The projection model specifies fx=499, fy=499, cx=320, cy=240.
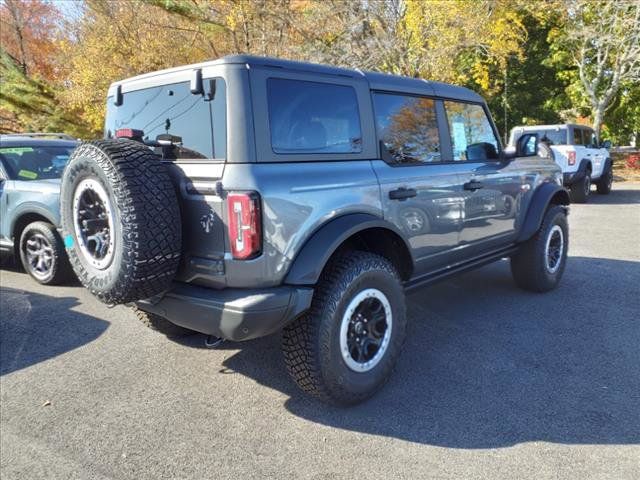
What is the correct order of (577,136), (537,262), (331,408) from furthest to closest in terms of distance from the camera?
Answer: 1. (577,136)
2. (537,262)
3. (331,408)

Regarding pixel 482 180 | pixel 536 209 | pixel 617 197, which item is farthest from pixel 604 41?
pixel 482 180

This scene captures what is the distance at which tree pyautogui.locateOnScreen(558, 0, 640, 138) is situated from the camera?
16875mm

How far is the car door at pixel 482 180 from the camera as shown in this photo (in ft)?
13.4

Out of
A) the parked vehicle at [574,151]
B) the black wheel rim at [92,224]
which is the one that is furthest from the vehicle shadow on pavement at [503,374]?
the parked vehicle at [574,151]

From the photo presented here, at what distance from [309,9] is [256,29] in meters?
1.66

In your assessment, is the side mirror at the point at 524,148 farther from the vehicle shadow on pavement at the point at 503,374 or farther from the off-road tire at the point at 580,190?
the off-road tire at the point at 580,190

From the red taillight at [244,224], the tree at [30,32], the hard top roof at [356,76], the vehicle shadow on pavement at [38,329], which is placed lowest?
the vehicle shadow on pavement at [38,329]

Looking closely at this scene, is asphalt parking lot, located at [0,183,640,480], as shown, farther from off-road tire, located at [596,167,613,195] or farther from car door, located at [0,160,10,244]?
off-road tire, located at [596,167,613,195]

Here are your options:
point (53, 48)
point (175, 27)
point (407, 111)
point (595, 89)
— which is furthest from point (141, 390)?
point (53, 48)

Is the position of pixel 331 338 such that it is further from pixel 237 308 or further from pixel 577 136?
Answer: pixel 577 136

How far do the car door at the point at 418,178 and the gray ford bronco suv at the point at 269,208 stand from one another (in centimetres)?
1

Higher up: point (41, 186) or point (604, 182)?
point (41, 186)

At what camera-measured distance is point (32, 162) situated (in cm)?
613

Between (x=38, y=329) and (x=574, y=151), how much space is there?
11.8m
